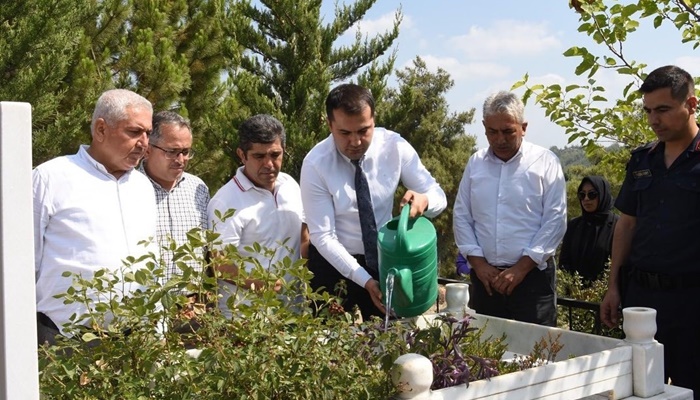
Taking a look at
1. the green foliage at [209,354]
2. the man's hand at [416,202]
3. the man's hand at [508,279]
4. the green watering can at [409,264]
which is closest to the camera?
the green foliage at [209,354]

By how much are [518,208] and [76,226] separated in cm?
198

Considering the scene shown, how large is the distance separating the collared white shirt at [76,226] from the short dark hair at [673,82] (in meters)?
2.03

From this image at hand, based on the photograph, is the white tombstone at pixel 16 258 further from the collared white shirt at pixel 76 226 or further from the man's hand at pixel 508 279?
the man's hand at pixel 508 279

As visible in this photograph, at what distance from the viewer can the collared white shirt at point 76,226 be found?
8.73 feet

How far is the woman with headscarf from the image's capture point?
5113 mm

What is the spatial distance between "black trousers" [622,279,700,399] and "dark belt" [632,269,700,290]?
2 centimetres

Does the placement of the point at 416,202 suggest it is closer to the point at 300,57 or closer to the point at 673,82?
the point at 673,82

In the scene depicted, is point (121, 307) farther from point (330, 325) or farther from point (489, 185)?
point (489, 185)

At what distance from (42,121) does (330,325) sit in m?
7.34

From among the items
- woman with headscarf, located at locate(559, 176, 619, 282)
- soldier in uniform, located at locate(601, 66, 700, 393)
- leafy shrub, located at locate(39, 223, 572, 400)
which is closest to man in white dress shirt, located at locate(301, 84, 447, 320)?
soldier in uniform, located at locate(601, 66, 700, 393)

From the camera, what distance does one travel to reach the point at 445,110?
21.9m

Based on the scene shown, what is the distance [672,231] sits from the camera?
3035 millimetres

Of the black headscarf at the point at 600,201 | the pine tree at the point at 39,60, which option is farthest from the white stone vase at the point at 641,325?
the pine tree at the point at 39,60

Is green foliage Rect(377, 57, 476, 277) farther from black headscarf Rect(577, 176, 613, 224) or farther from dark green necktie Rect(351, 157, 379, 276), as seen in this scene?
dark green necktie Rect(351, 157, 379, 276)
